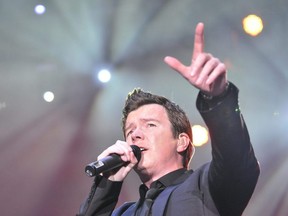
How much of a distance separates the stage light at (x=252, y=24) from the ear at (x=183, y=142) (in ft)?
7.88

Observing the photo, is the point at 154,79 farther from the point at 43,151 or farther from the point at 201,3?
the point at 43,151

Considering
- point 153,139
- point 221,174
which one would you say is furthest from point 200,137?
point 221,174

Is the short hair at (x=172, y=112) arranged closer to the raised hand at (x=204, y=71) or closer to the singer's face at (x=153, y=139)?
the singer's face at (x=153, y=139)

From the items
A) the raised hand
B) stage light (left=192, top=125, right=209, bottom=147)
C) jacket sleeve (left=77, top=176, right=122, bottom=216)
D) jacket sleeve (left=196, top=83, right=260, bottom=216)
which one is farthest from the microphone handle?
stage light (left=192, top=125, right=209, bottom=147)

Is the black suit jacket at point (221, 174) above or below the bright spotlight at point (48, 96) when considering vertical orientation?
below

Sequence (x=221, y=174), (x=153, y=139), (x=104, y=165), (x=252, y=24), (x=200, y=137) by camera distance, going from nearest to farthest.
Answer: (x=221, y=174) < (x=104, y=165) < (x=153, y=139) < (x=252, y=24) < (x=200, y=137)

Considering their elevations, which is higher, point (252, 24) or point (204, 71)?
point (252, 24)

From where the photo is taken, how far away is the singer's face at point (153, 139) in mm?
2023

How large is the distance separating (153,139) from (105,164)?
322mm

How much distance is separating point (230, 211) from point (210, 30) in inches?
120

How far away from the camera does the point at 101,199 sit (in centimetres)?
195

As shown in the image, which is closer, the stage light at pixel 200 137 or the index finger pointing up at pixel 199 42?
the index finger pointing up at pixel 199 42

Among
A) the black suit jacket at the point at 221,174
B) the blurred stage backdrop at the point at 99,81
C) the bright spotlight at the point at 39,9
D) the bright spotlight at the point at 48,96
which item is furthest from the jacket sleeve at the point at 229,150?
the bright spotlight at the point at 48,96

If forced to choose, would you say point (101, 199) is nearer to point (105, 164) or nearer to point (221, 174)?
point (105, 164)
